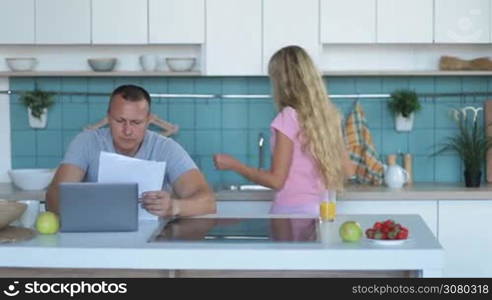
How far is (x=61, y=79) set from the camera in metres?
4.82

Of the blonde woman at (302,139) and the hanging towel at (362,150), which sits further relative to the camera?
the hanging towel at (362,150)

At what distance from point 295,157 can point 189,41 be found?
129cm

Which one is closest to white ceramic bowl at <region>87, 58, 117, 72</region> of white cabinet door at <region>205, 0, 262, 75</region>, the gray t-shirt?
white cabinet door at <region>205, 0, 262, 75</region>

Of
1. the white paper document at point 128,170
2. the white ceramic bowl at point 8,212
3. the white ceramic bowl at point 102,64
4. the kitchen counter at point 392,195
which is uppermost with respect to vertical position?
the white ceramic bowl at point 102,64

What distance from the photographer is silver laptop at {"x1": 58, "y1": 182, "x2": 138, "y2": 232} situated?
2662mm

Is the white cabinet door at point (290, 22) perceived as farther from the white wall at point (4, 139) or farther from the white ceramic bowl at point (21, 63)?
the white wall at point (4, 139)

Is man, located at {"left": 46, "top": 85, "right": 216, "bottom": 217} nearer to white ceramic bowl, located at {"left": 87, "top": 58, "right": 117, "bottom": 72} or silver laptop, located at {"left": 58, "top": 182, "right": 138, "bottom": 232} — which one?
silver laptop, located at {"left": 58, "top": 182, "right": 138, "bottom": 232}

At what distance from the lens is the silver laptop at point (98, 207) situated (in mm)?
2662

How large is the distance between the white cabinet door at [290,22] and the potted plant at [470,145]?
0.97 meters

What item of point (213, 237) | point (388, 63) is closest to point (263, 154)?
point (388, 63)

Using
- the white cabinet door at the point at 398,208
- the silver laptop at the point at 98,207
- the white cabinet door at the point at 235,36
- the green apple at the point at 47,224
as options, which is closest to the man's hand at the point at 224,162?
the silver laptop at the point at 98,207

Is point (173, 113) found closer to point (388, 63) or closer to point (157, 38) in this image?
point (157, 38)

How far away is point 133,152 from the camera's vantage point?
3.31 meters

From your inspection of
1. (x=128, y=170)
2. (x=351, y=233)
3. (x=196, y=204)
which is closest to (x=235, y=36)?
(x=196, y=204)
